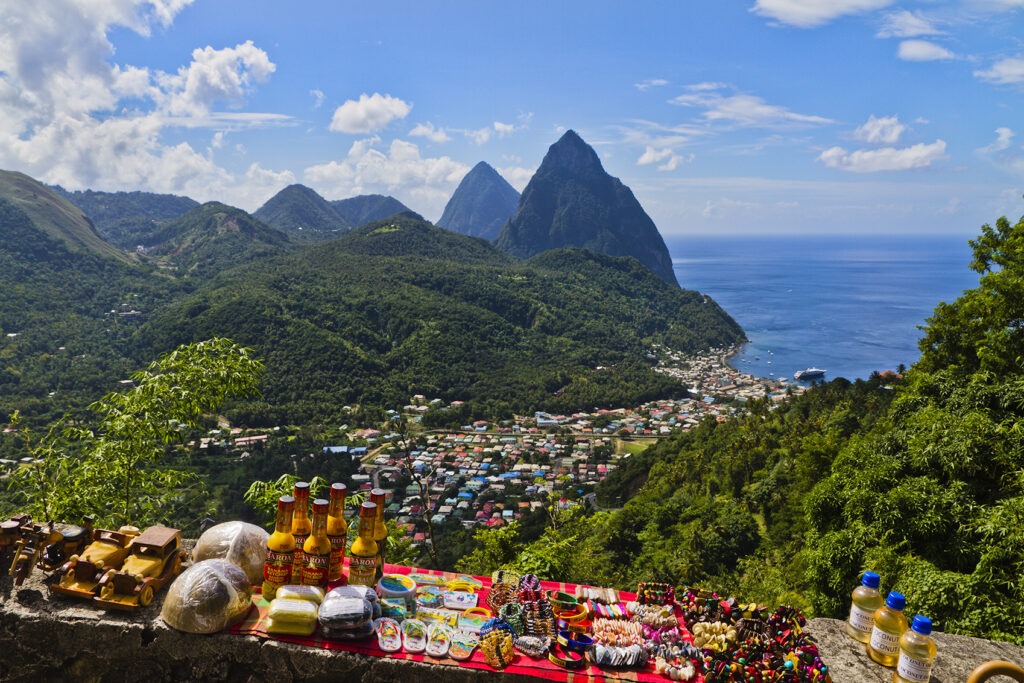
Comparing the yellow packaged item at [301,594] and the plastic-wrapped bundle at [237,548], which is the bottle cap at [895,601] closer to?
the yellow packaged item at [301,594]

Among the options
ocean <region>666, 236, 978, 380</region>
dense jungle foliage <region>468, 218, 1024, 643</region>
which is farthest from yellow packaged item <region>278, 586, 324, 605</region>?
ocean <region>666, 236, 978, 380</region>

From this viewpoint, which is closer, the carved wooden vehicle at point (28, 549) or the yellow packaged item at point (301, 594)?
the yellow packaged item at point (301, 594)

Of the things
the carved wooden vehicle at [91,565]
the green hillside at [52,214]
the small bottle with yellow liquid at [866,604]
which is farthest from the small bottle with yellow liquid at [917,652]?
the green hillside at [52,214]

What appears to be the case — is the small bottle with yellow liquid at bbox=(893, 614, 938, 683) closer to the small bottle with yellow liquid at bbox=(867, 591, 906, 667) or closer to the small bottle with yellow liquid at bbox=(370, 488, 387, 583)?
the small bottle with yellow liquid at bbox=(867, 591, 906, 667)

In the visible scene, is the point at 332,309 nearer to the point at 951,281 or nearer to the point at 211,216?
the point at 211,216

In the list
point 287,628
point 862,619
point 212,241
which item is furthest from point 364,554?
point 212,241

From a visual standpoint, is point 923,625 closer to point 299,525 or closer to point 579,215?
point 299,525

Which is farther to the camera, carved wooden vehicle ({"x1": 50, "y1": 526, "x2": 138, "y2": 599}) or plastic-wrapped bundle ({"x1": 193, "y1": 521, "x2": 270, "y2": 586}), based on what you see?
plastic-wrapped bundle ({"x1": 193, "y1": 521, "x2": 270, "y2": 586})
